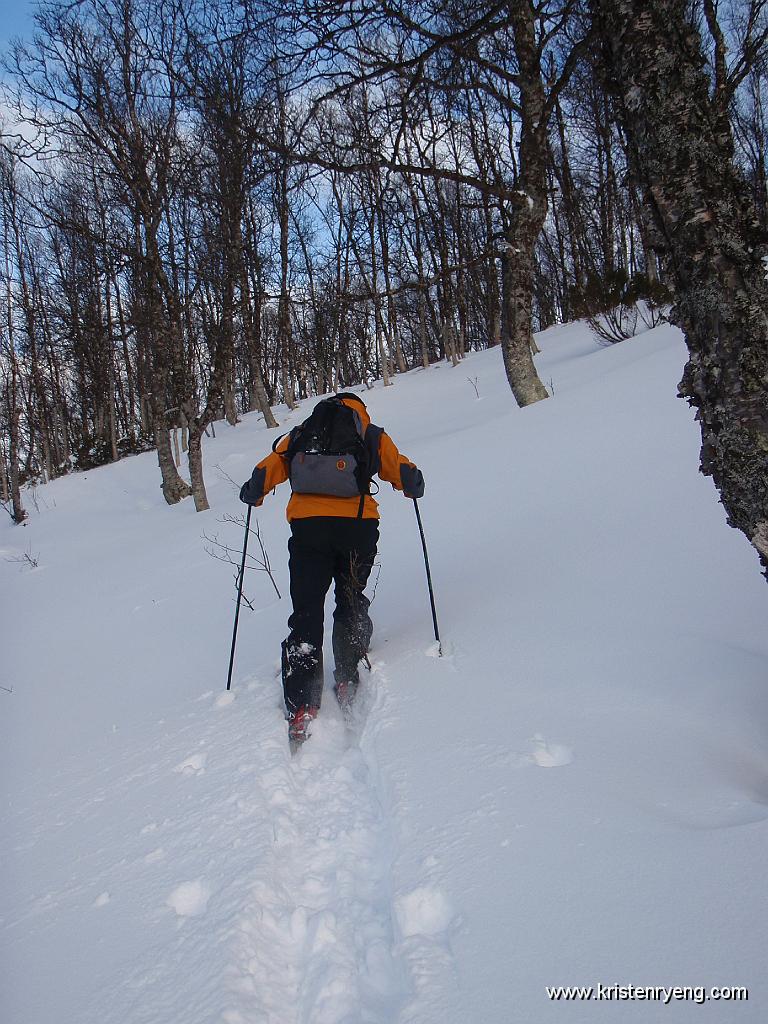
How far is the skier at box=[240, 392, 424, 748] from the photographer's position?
3.24 meters

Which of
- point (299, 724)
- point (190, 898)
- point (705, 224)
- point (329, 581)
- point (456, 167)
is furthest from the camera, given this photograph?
point (456, 167)

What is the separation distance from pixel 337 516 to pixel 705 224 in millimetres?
2155

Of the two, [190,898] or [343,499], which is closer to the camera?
[190,898]

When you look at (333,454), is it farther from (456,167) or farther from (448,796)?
(456,167)

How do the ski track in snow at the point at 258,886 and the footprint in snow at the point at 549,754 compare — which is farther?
the footprint in snow at the point at 549,754

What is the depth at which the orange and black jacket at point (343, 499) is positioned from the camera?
3289mm

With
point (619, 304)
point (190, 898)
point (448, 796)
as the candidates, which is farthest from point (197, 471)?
point (448, 796)

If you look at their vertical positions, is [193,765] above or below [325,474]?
below

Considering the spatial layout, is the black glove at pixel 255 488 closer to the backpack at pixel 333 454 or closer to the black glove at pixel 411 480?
the backpack at pixel 333 454

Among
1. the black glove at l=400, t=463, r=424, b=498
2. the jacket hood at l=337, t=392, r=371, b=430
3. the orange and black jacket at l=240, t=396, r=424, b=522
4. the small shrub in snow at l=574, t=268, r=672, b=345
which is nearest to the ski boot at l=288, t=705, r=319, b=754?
the orange and black jacket at l=240, t=396, r=424, b=522

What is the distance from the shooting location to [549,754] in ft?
6.86

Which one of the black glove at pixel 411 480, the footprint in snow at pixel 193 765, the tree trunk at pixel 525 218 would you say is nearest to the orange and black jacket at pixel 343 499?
the black glove at pixel 411 480

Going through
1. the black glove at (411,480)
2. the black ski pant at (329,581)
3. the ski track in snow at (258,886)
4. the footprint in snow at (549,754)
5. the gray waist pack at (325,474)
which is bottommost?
the ski track in snow at (258,886)

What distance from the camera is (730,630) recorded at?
250 cm
